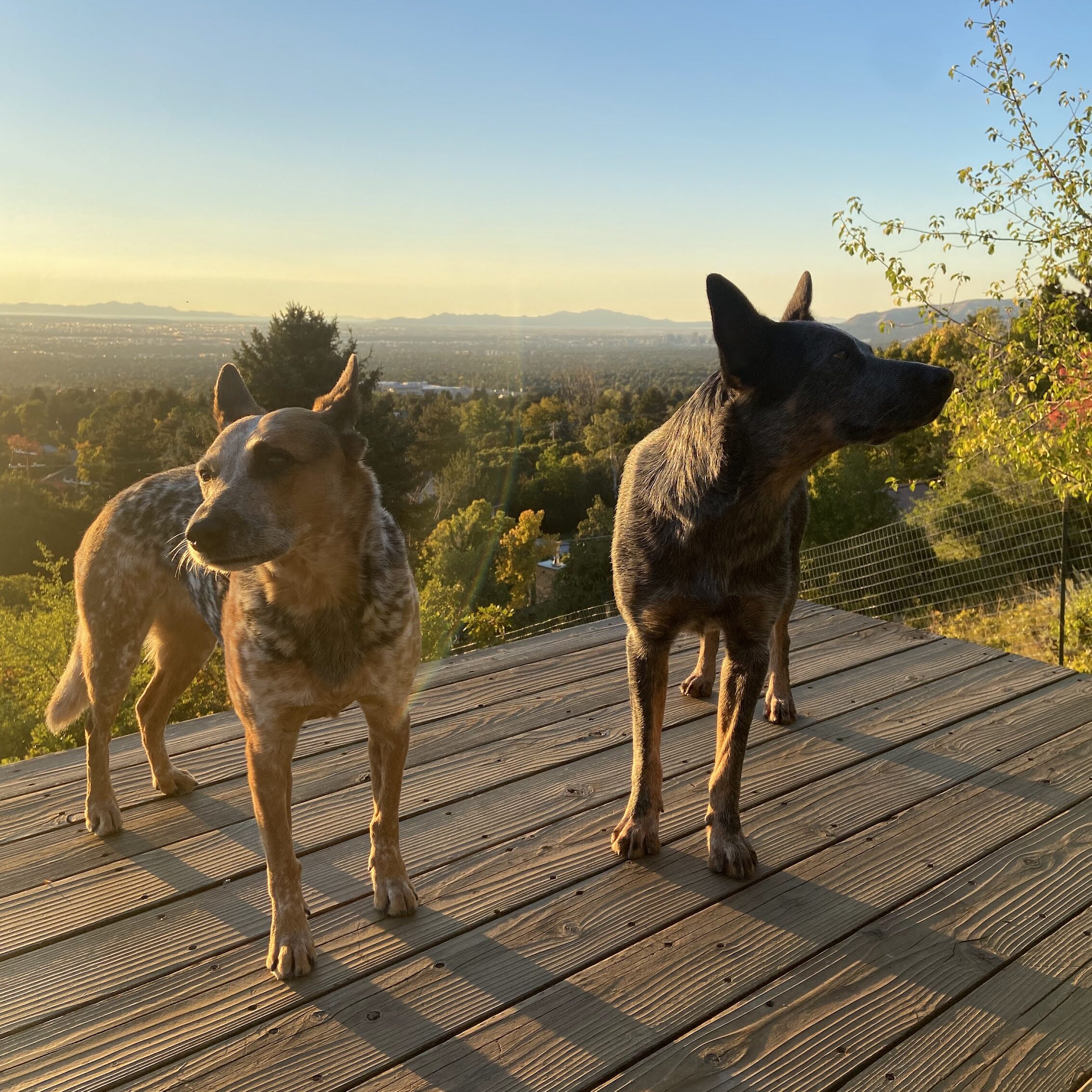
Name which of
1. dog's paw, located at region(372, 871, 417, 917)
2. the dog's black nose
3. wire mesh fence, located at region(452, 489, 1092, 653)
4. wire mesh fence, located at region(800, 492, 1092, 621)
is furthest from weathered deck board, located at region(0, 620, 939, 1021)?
wire mesh fence, located at region(800, 492, 1092, 621)

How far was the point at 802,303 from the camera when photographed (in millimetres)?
2520

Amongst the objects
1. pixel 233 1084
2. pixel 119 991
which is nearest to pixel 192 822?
pixel 119 991

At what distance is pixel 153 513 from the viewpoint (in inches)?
101

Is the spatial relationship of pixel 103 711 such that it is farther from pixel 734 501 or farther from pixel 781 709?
pixel 781 709

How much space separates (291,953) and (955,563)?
973 centimetres

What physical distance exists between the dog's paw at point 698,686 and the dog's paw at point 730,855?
1141 millimetres

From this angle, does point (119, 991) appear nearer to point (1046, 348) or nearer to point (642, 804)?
point (642, 804)

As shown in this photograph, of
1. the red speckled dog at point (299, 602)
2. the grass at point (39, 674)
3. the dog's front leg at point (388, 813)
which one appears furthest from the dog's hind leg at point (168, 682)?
the grass at point (39, 674)

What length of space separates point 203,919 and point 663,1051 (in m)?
1.25

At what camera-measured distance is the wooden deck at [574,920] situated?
172 centimetres

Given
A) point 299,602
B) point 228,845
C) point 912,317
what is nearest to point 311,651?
point 299,602

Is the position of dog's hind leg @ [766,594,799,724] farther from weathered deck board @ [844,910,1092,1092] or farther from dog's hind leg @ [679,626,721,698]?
weathered deck board @ [844,910,1092,1092]

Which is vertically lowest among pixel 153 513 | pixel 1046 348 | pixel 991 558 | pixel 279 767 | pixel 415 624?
pixel 991 558

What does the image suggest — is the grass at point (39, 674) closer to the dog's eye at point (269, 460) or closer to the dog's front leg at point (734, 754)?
the dog's front leg at point (734, 754)
